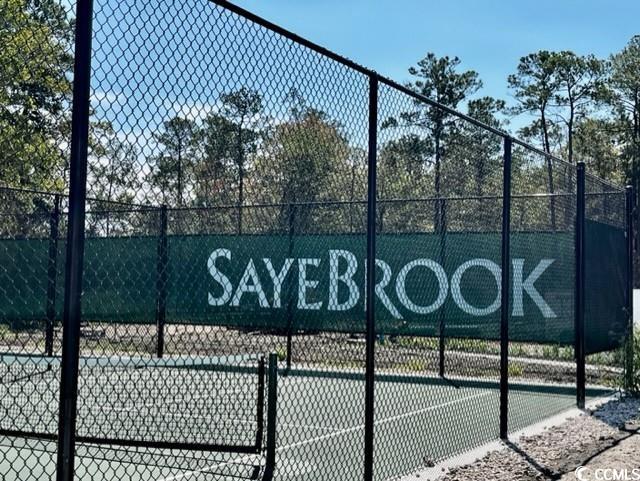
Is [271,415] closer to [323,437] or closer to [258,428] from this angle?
[258,428]

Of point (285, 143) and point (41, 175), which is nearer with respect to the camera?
point (285, 143)

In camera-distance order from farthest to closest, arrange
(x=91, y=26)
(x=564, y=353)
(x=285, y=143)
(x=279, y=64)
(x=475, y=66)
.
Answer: (x=475, y=66), (x=564, y=353), (x=285, y=143), (x=279, y=64), (x=91, y=26)

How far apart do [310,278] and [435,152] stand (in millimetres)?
2802

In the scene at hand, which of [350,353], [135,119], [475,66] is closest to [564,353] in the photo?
[350,353]

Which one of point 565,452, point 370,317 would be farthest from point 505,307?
point 370,317

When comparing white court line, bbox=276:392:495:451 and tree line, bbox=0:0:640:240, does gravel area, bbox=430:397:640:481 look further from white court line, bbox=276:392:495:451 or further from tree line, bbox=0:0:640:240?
tree line, bbox=0:0:640:240

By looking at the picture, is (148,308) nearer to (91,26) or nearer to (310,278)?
(310,278)

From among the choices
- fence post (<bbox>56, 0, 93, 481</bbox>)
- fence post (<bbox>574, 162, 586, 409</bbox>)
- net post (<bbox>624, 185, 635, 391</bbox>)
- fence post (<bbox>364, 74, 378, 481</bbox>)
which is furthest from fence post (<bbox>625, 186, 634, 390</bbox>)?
fence post (<bbox>56, 0, 93, 481</bbox>)

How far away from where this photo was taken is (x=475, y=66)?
30.8 meters

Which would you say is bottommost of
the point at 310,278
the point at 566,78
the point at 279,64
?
the point at 310,278

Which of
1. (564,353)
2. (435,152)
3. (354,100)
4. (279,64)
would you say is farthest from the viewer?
(564,353)

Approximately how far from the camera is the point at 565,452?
5.50 metres

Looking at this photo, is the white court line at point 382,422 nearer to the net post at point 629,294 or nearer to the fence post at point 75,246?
the net post at point 629,294

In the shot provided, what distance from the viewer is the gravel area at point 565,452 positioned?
4879 mm
